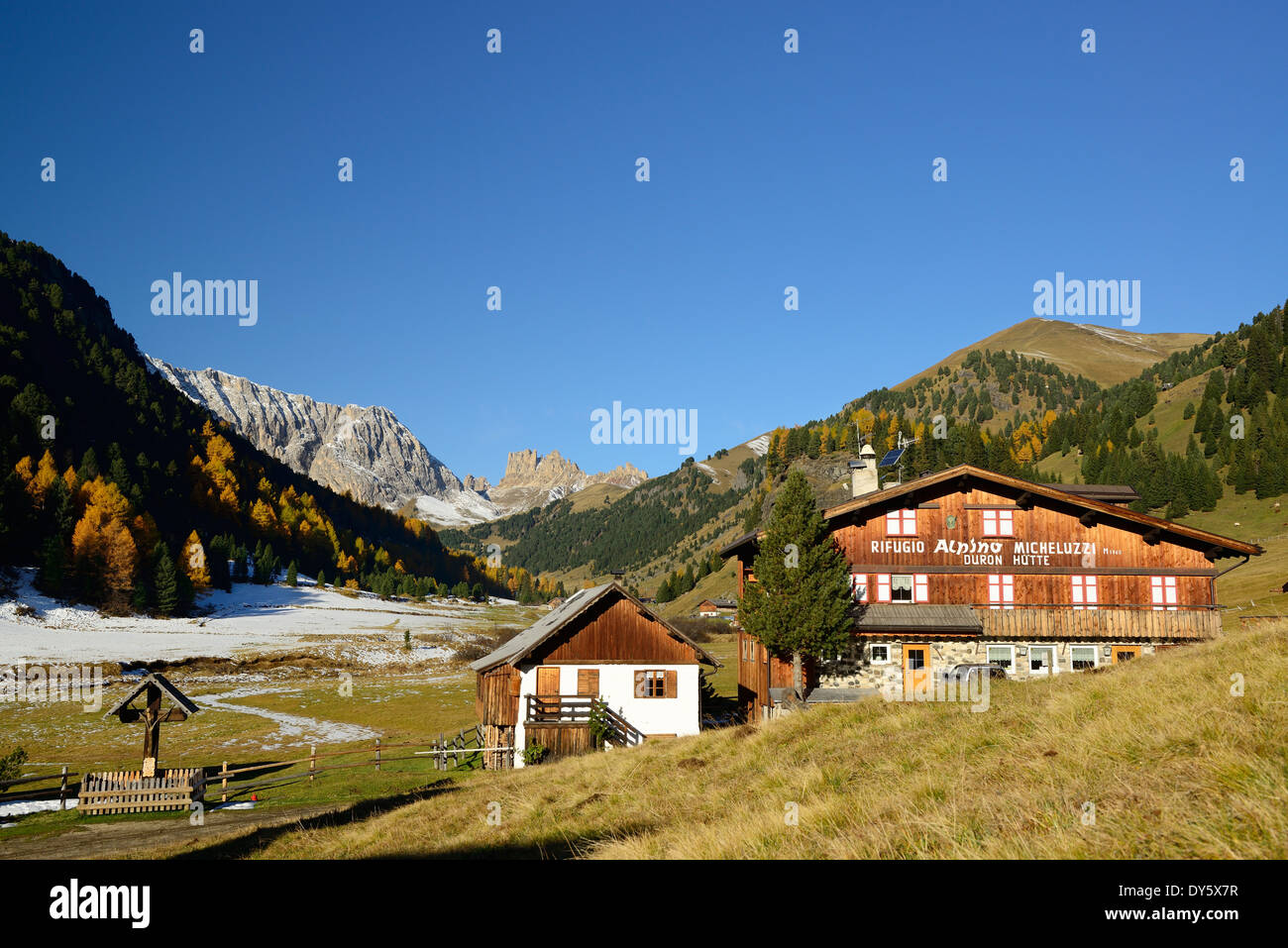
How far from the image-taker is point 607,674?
37.8 m

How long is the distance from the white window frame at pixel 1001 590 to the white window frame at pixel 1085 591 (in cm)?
312

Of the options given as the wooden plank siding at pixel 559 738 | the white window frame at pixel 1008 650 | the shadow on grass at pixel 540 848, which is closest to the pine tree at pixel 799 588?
the white window frame at pixel 1008 650

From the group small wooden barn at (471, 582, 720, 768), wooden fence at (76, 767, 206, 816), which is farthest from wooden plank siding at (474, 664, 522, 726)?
wooden fence at (76, 767, 206, 816)

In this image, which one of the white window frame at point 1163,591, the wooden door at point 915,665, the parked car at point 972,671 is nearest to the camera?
the parked car at point 972,671

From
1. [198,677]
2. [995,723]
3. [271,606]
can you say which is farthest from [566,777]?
[271,606]

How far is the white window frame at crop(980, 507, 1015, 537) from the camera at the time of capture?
42.1 metres

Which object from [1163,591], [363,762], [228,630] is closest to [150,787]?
[363,762]

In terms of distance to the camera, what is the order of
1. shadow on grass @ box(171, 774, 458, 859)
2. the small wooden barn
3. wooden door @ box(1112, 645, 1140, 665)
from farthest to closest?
1. wooden door @ box(1112, 645, 1140, 665)
2. the small wooden barn
3. shadow on grass @ box(171, 774, 458, 859)

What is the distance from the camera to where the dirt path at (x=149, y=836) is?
768 inches

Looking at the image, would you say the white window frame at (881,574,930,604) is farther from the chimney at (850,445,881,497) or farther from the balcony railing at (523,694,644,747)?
the balcony railing at (523,694,644,747)

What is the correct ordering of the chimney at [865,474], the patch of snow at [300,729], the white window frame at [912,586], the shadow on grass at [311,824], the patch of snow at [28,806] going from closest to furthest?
1. the shadow on grass at [311,824]
2. the patch of snow at [28,806]
3. the white window frame at [912,586]
4. the patch of snow at [300,729]
5. the chimney at [865,474]

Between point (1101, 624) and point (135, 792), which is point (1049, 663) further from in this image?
point (135, 792)

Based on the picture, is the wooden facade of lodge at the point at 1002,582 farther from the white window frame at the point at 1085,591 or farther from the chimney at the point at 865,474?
the chimney at the point at 865,474

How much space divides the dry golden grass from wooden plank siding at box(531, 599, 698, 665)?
16414 millimetres
